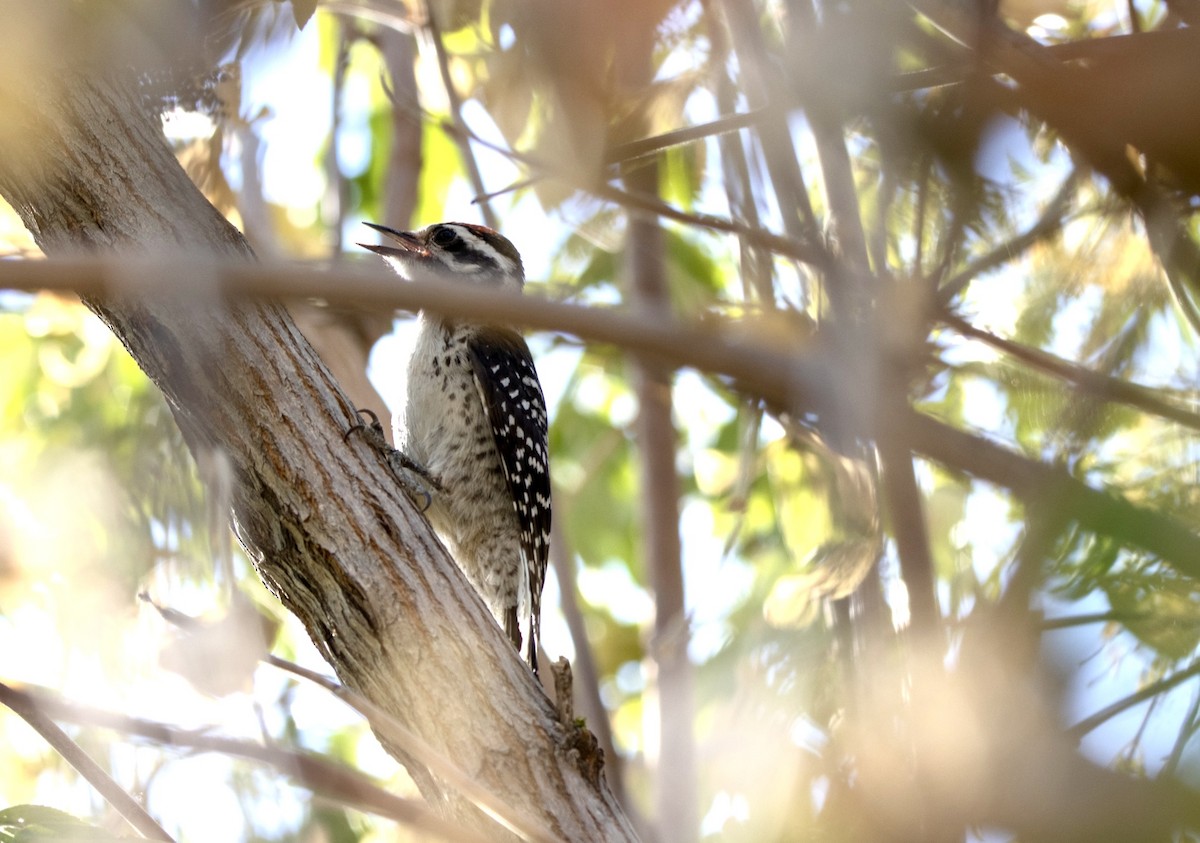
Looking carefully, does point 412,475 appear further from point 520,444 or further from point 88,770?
point 88,770

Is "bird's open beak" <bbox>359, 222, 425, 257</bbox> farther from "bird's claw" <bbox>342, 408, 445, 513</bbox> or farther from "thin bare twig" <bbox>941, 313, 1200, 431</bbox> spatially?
"thin bare twig" <bbox>941, 313, 1200, 431</bbox>

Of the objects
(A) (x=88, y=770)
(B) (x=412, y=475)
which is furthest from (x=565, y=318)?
(B) (x=412, y=475)

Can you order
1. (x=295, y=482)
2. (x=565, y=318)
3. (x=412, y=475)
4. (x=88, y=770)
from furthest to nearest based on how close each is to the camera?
1. (x=412, y=475)
2. (x=295, y=482)
3. (x=88, y=770)
4. (x=565, y=318)

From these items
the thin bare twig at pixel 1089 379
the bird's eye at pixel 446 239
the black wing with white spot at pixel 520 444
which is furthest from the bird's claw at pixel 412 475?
the thin bare twig at pixel 1089 379

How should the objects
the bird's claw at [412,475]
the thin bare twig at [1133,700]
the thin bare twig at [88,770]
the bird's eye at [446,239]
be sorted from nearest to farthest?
the thin bare twig at [1133,700]
the thin bare twig at [88,770]
the bird's claw at [412,475]
the bird's eye at [446,239]

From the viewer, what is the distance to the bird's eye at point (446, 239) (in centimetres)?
466

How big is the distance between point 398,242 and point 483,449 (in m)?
0.91

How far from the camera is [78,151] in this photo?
2.25 m

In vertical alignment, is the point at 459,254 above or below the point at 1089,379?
above

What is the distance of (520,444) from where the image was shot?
4.14 metres

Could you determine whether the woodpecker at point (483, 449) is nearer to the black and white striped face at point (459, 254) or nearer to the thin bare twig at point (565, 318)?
the black and white striped face at point (459, 254)

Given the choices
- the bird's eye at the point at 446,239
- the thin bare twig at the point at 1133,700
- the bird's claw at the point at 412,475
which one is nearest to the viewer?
the thin bare twig at the point at 1133,700

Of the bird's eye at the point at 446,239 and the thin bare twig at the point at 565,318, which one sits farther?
the bird's eye at the point at 446,239


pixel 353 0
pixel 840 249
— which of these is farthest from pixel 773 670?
pixel 353 0
